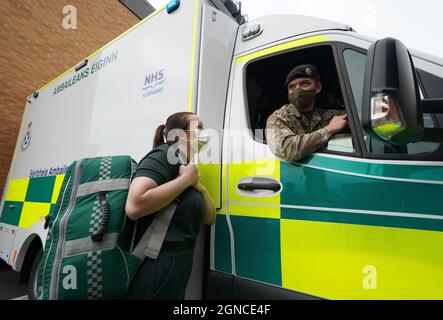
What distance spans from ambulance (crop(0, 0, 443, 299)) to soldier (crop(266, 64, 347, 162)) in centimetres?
6

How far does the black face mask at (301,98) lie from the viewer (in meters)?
1.62

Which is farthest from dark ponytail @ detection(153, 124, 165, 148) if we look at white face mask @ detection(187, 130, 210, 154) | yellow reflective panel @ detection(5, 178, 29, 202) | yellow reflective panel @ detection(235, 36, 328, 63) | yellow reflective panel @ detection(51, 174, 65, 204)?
yellow reflective panel @ detection(5, 178, 29, 202)

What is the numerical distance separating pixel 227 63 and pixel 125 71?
100 centimetres

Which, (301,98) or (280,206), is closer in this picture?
(280,206)

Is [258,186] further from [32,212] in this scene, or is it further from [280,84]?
[32,212]

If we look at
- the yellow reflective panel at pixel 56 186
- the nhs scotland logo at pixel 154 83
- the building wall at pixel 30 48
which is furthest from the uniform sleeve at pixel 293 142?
the building wall at pixel 30 48

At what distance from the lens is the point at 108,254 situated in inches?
44.4

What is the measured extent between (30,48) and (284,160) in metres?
7.39

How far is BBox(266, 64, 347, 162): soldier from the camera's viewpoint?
1.37 meters

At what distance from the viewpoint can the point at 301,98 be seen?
1619 millimetres

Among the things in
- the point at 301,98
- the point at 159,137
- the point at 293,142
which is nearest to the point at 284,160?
the point at 293,142
